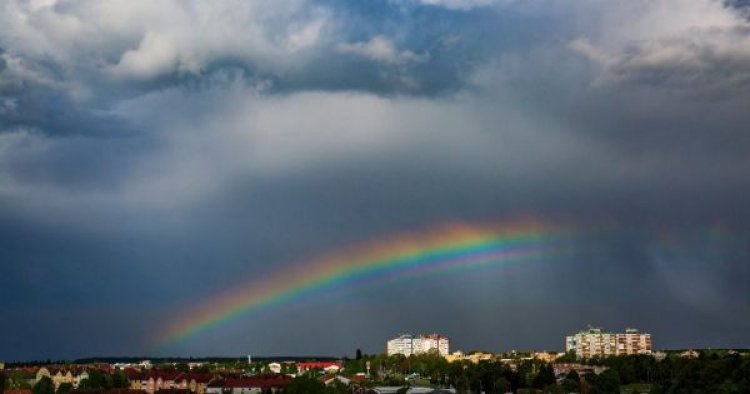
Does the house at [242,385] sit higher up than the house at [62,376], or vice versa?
the house at [62,376]

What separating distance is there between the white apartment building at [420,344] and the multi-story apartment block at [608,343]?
37.9 m

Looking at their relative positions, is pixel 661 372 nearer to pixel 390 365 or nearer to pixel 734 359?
pixel 734 359

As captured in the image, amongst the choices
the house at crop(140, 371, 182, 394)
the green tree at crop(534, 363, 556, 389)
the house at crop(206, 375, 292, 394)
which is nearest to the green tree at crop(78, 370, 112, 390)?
the house at crop(140, 371, 182, 394)

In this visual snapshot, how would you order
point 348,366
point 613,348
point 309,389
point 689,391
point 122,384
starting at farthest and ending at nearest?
point 613,348, point 348,366, point 122,384, point 309,389, point 689,391

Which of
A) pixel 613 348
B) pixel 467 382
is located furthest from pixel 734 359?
pixel 613 348

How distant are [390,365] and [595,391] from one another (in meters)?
56.6

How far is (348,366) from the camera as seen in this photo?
443ft

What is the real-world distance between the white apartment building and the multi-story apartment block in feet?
124

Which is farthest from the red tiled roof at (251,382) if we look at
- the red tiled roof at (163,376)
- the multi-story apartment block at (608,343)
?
the multi-story apartment block at (608,343)

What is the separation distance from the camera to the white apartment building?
7367 inches

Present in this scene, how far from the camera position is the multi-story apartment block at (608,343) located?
151 metres

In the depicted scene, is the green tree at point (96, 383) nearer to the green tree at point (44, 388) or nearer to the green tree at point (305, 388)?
the green tree at point (44, 388)

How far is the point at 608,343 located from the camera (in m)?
152

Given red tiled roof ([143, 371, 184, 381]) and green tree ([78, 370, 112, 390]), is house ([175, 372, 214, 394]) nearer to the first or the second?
red tiled roof ([143, 371, 184, 381])
